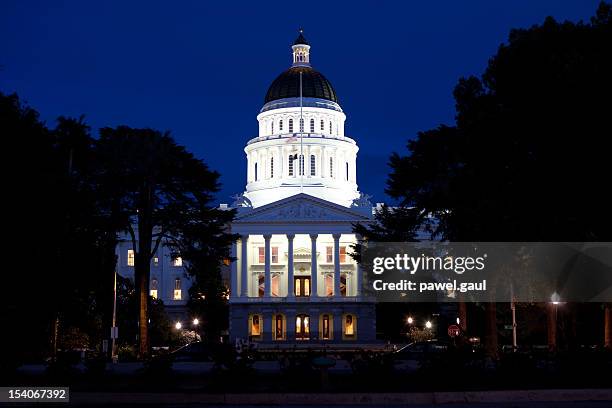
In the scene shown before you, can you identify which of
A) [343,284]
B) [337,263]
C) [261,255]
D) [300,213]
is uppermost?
[300,213]

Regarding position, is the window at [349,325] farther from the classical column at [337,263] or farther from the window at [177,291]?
the window at [177,291]

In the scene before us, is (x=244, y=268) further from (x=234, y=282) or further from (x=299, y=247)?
(x=299, y=247)

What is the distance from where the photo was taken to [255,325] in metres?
→ 104

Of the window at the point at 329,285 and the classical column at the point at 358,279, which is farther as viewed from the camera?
the window at the point at 329,285

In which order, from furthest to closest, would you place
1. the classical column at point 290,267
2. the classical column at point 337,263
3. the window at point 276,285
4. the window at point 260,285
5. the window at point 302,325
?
the window at point 276,285
the window at point 260,285
the classical column at point 337,263
the classical column at point 290,267
the window at point 302,325

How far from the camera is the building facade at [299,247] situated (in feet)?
335

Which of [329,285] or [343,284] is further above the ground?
[343,284]

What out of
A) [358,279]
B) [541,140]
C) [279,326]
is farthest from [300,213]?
[541,140]

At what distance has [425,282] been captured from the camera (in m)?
85.9

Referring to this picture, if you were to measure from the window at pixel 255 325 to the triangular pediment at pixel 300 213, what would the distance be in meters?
10.6

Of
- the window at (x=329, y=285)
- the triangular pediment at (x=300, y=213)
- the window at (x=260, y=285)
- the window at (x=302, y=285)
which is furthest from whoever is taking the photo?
the window at (x=302, y=285)

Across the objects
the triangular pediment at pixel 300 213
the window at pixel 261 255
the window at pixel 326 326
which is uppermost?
the triangular pediment at pixel 300 213

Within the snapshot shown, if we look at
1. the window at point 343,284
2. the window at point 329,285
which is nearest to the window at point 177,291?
the window at point 329,285

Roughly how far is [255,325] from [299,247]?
36.4 ft
